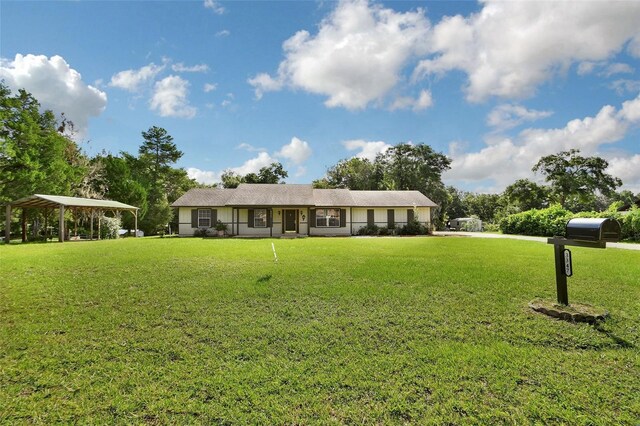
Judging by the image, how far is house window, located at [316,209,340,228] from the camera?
2536 centimetres

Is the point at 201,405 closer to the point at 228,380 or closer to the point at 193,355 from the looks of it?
the point at 228,380

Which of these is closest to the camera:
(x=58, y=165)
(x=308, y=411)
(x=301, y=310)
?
(x=308, y=411)

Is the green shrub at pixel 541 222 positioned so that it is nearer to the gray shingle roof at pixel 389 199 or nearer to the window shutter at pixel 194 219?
the gray shingle roof at pixel 389 199

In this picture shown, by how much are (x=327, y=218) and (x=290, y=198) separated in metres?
3.40

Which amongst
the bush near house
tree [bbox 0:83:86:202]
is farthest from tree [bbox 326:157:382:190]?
tree [bbox 0:83:86:202]

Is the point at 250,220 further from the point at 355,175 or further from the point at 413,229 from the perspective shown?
the point at 355,175

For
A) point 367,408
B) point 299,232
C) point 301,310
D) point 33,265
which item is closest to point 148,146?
point 299,232

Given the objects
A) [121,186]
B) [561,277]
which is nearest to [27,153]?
[121,186]

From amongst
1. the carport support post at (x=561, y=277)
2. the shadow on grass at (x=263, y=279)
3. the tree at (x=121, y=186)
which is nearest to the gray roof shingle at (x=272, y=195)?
the tree at (x=121, y=186)

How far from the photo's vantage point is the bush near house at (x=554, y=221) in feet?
60.2

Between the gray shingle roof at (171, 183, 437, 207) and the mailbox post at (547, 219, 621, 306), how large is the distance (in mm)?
18391

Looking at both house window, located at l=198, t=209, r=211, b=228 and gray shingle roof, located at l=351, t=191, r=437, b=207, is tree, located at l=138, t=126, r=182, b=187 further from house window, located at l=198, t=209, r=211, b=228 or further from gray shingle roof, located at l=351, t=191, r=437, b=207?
gray shingle roof, located at l=351, t=191, r=437, b=207

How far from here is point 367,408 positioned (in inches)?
123

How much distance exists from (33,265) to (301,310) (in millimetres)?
8940
